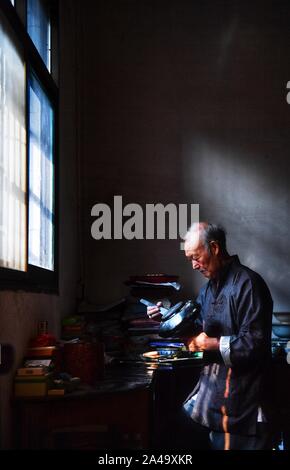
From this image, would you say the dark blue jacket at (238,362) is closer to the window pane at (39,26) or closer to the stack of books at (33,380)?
the stack of books at (33,380)

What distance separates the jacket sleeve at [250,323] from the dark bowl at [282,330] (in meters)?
1.65

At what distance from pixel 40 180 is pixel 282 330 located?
2.06 metres

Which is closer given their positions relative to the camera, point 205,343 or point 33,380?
point 33,380

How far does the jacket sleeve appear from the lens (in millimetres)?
2578

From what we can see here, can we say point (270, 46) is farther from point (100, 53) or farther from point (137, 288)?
point (137, 288)

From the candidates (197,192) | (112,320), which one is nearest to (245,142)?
(197,192)

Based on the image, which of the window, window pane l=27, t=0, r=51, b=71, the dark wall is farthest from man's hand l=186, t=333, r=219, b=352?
the dark wall

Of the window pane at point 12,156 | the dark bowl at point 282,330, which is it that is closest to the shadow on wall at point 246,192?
the dark bowl at point 282,330

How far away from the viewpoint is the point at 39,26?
11.7 ft

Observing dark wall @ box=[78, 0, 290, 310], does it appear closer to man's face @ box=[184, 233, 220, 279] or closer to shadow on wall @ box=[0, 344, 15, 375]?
man's face @ box=[184, 233, 220, 279]

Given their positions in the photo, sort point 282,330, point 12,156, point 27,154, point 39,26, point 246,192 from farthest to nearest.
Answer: point 246,192 < point 282,330 < point 39,26 < point 27,154 < point 12,156

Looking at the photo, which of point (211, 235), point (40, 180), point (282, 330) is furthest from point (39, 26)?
point (282, 330)

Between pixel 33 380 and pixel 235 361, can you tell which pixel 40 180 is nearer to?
pixel 33 380

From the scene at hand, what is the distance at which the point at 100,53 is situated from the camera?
500cm
